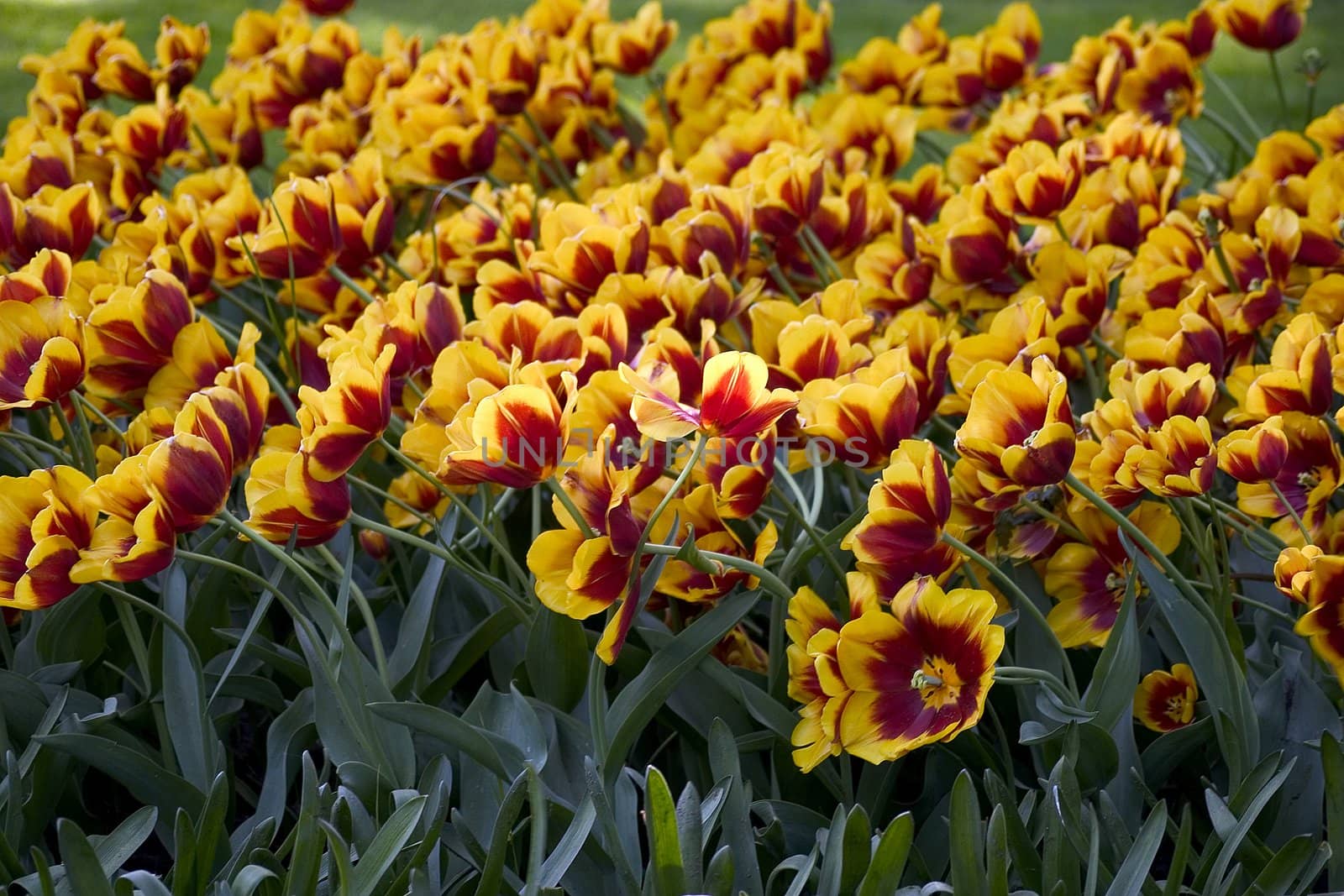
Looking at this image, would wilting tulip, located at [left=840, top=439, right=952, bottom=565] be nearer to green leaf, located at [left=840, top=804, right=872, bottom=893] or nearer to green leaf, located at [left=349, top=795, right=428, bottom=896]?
green leaf, located at [left=840, top=804, right=872, bottom=893]

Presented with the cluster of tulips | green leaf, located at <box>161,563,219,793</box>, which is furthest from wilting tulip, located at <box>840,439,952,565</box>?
green leaf, located at <box>161,563,219,793</box>

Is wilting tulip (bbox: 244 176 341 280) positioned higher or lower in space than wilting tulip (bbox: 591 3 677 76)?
higher

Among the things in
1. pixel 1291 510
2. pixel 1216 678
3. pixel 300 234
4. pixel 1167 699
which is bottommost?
pixel 1167 699

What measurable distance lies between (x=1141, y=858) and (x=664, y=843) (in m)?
0.33

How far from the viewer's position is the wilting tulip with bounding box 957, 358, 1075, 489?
0.94 m

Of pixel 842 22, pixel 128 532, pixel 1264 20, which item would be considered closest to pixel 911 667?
pixel 128 532

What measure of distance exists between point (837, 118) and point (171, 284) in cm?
106

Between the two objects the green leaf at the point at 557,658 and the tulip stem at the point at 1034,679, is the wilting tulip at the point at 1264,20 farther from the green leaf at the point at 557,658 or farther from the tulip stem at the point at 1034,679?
the green leaf at the point at 557,658

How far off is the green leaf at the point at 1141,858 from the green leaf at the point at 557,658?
449mm

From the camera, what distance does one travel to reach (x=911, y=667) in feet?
3.09

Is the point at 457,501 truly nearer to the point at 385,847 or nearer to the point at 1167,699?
the point at 385,847

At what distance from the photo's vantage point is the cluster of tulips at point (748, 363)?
94cm

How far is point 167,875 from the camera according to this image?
1037 mm

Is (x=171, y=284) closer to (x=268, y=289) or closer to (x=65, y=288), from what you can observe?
(x=65, y=288)
